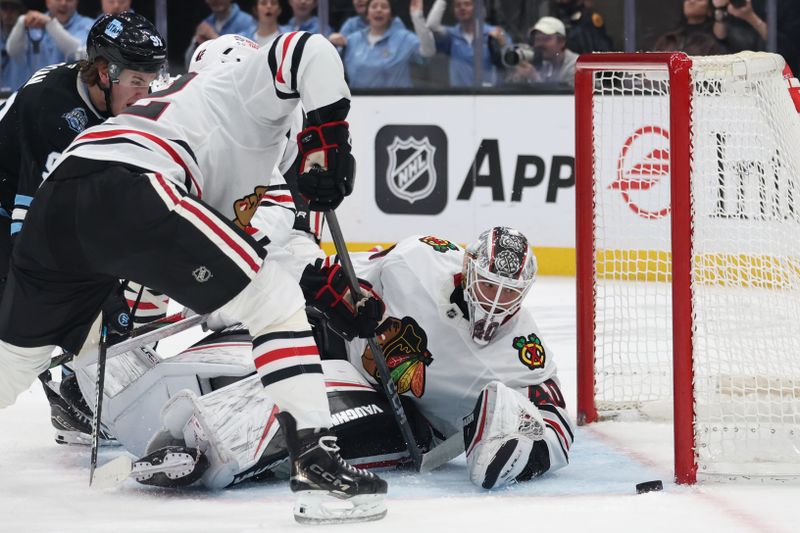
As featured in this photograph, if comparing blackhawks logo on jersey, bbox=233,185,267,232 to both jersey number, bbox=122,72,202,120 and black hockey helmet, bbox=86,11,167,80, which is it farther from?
black hockey helmet, bbox=86,11,167,80

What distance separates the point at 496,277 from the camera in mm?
2924

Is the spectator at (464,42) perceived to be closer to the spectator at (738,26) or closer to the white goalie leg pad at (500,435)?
the spectator at (738,26)

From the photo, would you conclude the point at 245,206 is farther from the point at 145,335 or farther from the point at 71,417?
the point at 71,417

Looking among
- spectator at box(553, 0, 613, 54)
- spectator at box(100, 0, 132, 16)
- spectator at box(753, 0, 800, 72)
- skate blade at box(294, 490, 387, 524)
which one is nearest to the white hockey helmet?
skate blade at box(294, 490, 387, 524)

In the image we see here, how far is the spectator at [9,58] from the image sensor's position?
7281 mm

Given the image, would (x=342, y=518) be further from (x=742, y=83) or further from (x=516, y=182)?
(x=516, y=182)

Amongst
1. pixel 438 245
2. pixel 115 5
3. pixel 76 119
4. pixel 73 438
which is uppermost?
pixel 115 5

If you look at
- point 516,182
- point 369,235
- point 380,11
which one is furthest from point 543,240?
point 380,11

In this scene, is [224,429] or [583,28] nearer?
[224,429]

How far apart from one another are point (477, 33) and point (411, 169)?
71 cm

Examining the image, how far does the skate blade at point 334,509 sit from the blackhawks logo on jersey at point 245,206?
569 mm

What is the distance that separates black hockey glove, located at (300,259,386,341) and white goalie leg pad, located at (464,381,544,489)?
11.0 inches

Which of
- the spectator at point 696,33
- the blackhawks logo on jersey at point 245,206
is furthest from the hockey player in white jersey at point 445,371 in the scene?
the spectator at point 696,33

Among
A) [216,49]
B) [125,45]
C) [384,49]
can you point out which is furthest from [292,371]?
[384,49]
